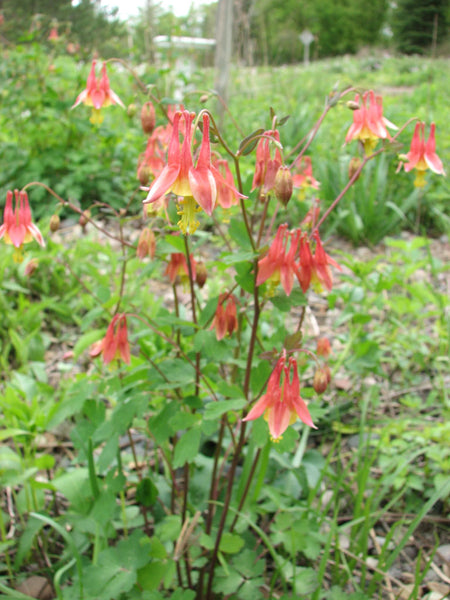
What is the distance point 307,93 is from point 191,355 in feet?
24.1

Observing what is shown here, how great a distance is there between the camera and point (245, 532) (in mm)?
1511

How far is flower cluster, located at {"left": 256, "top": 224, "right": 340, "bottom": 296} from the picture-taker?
3.56 feet

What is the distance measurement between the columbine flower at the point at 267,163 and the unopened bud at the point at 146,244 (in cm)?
29

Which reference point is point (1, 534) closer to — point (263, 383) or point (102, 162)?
point (263, 383)

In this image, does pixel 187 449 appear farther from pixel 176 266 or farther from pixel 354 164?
pixel 354 164

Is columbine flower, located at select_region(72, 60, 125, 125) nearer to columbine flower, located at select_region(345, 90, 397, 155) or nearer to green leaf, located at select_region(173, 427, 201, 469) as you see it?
columbine flower, located at select_region(345, 90, 397, 155)

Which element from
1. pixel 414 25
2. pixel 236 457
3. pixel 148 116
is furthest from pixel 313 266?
pixel 414 25

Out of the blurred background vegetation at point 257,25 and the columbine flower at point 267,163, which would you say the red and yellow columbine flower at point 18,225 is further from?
the blurred background vegetation at point 257,25

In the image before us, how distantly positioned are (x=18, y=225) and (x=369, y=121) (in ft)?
3.23

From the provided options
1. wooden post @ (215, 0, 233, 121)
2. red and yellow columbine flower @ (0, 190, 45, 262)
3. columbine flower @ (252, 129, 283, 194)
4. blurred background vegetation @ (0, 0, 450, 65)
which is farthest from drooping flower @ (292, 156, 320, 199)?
wooden post @ (215, 0, 233, 121)

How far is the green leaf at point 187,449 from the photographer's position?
1.17m

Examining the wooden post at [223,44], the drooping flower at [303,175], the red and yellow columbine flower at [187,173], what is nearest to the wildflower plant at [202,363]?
the red and yellow columbine flower at [187,173]

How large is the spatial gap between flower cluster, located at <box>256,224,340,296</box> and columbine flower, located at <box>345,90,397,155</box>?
0.39 m

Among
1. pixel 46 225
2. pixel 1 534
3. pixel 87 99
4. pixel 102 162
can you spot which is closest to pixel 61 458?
pixel 1 534
